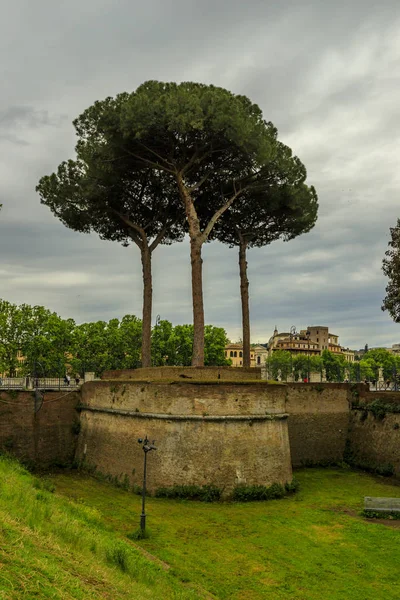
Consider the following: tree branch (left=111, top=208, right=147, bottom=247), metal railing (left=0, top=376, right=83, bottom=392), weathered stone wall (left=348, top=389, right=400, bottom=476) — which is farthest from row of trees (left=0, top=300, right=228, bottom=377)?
weathered stone wall (left=348, top=389, right=400, bottom=476)

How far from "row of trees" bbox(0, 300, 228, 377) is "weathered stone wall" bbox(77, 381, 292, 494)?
60.9 ft

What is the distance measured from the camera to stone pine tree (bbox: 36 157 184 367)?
2578 centimetres

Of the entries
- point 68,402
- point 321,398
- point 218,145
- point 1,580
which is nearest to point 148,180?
point 218,145

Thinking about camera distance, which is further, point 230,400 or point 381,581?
point 230,400

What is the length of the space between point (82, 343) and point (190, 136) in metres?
28.4

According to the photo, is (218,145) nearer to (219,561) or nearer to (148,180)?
(148,180)

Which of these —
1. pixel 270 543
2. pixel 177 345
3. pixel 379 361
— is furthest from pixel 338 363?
pixel 270 543

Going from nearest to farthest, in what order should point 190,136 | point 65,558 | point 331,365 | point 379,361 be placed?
point 65,558 < point 190,136 < point 331,365 < point 379,361

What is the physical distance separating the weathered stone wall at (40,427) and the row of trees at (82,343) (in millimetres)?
11945

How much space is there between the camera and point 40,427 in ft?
78.6

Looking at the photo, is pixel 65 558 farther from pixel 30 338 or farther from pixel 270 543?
pixel 30 338

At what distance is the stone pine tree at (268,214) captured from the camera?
86.4ft

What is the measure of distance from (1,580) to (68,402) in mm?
18947

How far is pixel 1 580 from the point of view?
6.46 m
